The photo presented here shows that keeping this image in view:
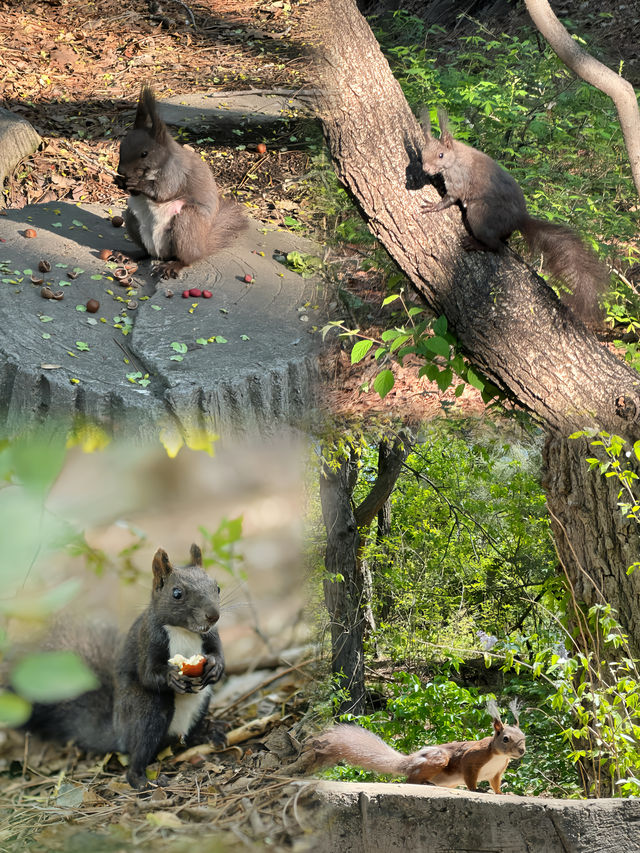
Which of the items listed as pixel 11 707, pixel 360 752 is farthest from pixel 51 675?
pixel 360 752

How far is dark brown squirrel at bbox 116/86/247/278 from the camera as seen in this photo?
3.73m

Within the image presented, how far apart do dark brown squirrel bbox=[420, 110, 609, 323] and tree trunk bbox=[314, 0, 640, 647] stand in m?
0.13

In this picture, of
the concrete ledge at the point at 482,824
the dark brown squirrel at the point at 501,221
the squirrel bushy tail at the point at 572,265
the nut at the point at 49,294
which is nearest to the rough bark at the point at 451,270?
the dark brown squirrel at the point at 501,221

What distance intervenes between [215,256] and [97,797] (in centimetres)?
315

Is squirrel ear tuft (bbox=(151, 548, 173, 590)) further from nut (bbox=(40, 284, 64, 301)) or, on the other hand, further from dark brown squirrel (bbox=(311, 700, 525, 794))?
nut (bbox=(40, 284, 64, 301))

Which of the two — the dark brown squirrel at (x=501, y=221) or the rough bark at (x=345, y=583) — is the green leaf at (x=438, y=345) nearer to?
the dark brown squirrel at (x=501, y=221)

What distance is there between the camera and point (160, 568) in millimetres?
982

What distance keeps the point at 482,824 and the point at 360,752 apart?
34 cm

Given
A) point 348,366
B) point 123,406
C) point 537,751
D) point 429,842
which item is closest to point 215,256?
point 123,406

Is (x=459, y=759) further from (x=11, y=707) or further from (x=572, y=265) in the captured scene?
(x=11, y=707)

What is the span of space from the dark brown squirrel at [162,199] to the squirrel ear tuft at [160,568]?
Result: 2.90 meters

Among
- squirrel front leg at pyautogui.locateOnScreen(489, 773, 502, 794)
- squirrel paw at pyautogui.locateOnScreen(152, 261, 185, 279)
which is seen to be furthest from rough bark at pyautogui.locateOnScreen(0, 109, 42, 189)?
squirrel front leg at pyautogui.locateOnScreen(489, 773, 502, 794)

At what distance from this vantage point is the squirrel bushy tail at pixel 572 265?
3.17 m

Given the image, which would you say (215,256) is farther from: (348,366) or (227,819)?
(227,819)
